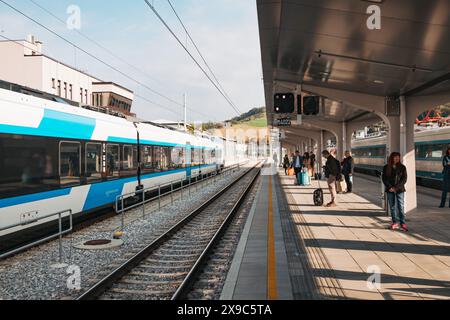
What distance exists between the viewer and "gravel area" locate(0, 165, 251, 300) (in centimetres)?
618

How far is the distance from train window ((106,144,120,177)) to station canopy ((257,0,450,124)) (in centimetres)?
500

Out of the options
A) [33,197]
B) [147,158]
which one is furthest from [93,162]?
[147,158]

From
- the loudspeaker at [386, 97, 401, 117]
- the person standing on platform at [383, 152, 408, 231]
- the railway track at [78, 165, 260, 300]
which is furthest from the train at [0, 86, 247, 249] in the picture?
the loudspeaker at [386, 97, 401, 117]

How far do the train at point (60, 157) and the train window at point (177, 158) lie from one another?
4.01 meters

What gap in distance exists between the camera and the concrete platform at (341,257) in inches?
220

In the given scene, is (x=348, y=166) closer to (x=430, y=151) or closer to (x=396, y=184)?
(x=430, y=151)

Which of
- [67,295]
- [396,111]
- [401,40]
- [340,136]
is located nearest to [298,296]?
[67,295]

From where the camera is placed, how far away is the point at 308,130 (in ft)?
111

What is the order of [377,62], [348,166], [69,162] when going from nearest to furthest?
[377,62] < [69,162] < [348,166]

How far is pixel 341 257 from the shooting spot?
732 centimetres

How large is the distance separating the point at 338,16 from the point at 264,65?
5.75 m

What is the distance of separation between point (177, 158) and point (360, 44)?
1436cm

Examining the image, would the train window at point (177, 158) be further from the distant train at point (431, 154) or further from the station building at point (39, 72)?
the station building at point (39, 72)
